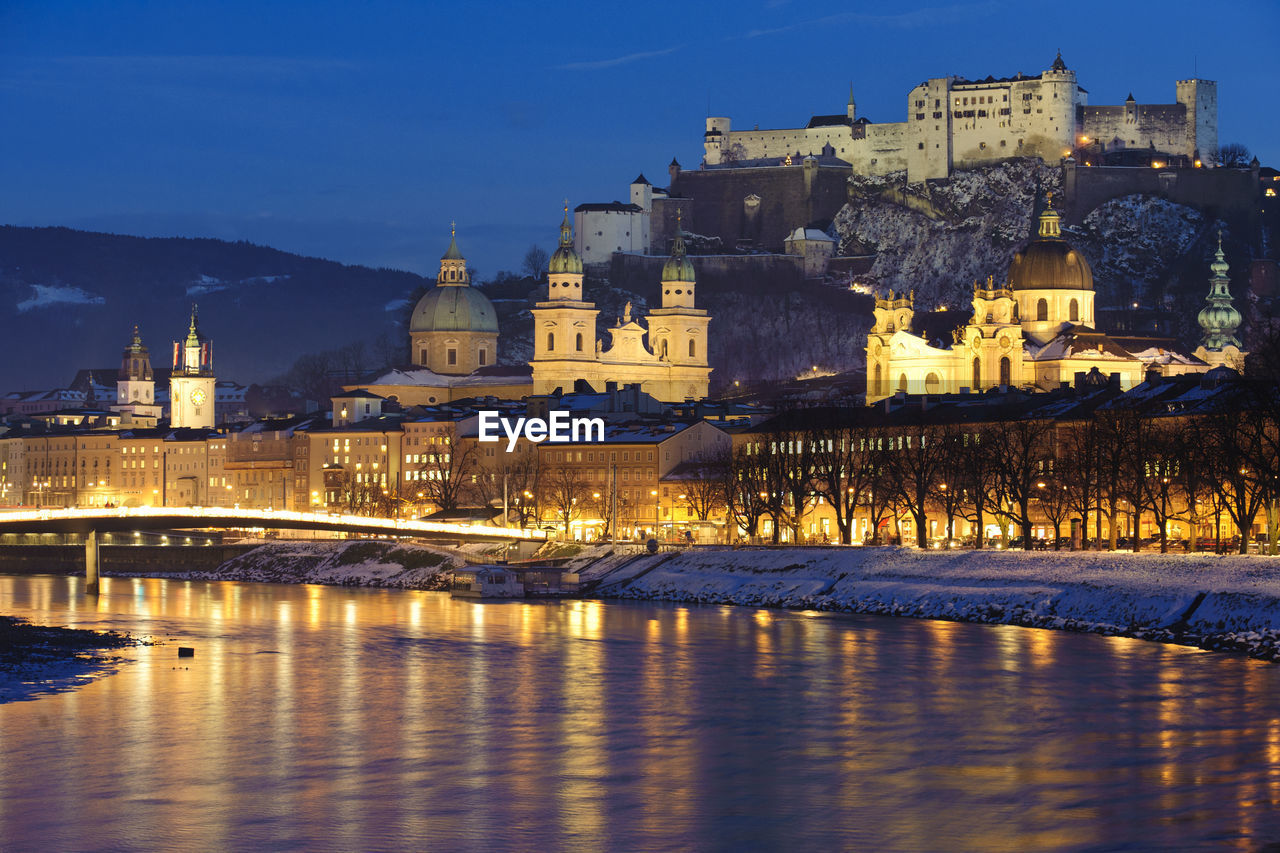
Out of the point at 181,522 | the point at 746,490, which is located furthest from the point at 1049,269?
the point at 181,522

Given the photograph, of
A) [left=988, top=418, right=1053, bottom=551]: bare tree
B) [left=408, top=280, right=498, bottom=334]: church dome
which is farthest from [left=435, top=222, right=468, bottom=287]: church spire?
[left=988, top=418, right=1053, bottom=551]: bare tree

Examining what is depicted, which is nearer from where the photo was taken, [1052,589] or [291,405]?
[1052,589]

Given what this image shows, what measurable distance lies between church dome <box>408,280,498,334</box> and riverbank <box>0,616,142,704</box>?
3392 inches

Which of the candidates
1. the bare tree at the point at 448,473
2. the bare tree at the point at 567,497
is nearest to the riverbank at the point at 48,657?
the bare tree at the point at 567,497

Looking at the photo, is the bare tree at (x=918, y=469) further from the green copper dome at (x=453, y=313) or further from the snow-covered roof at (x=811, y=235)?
the snow-covered roof at (x=811, y=235)

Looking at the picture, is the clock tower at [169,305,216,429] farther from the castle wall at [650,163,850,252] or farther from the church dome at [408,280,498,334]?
the castle wall at [650,163,850,252]

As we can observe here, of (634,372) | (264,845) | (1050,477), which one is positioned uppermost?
(634,372)

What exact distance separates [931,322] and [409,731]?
89.9m

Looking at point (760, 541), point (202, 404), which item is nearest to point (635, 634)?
point (760, 541)

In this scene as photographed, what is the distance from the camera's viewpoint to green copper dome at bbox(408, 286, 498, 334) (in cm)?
13712

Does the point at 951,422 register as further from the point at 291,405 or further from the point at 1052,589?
the point at 291,405

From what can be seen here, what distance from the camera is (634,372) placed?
126250mm

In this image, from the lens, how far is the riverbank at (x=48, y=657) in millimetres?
39219

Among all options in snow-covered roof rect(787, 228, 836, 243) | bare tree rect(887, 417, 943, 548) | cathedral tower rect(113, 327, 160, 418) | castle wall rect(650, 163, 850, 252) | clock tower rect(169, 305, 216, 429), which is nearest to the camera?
bare tree rect(887, 417, 943, 548)
